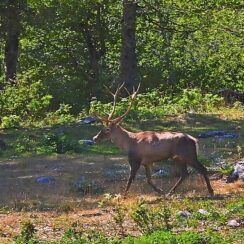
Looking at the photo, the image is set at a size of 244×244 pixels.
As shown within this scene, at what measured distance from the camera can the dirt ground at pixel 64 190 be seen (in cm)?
1043

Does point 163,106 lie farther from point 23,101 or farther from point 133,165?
point 133,165

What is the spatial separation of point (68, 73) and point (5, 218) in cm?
1847

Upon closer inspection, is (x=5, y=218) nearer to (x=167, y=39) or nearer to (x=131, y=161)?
(x=131, y=161)

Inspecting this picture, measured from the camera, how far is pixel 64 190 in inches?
499

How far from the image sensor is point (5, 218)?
→ 10.8 meters

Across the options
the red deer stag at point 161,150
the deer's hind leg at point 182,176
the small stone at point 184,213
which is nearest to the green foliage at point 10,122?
the red deer stag at point 161,150

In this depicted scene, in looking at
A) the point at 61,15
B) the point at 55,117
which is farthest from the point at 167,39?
the point at 55,117

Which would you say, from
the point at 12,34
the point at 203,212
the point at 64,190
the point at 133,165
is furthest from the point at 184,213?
the point at 12,34

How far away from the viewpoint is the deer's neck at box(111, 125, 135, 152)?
41.0ft

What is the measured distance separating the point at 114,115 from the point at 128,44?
137 inches

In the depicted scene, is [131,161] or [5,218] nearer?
[5,218]

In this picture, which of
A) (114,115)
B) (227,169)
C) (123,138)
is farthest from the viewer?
(114,115)

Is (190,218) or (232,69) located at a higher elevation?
(232,69)

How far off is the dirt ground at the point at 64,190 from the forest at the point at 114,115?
0.07ft
